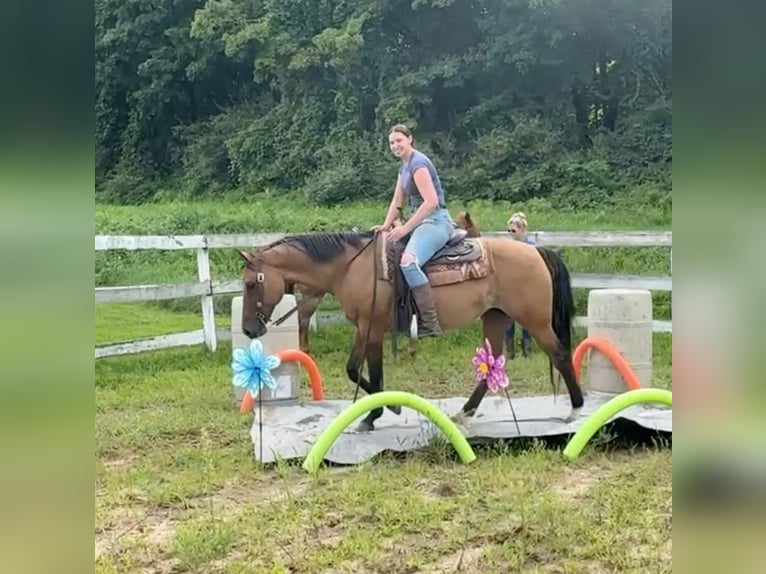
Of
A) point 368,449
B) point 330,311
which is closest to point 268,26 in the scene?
point 330,311

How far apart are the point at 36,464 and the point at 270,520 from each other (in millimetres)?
1711

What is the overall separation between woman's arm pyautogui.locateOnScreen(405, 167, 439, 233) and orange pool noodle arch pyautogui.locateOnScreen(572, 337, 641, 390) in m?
1.02

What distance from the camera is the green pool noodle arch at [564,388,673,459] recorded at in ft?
8.64

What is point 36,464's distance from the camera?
62 cm

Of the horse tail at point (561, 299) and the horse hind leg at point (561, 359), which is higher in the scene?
the horse tail at point (561, 299)

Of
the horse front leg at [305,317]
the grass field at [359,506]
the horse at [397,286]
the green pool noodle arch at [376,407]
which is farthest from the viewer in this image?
the horse front leg at [305,317]

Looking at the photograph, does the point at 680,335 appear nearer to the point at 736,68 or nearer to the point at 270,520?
the point at 736,68

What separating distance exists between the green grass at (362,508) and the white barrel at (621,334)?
623mm

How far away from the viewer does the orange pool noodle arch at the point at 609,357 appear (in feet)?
10.8

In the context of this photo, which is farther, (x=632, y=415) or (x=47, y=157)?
(x=632, y=415)

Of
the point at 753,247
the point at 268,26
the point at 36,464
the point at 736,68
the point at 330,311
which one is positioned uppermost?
the point at 268,26

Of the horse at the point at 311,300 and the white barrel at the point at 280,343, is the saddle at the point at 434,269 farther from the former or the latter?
the white barrel at the point at 280,343

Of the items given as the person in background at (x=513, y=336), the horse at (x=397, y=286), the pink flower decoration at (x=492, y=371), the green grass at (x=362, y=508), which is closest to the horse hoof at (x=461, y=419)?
the horse at (x=397, y=286)

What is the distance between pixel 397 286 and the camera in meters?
3.07
